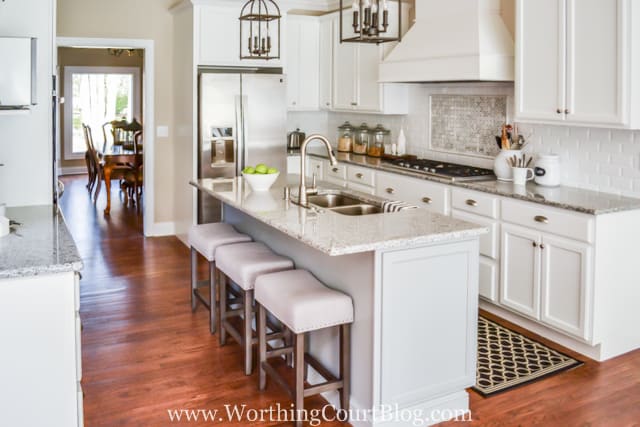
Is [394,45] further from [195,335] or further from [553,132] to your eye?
[195,335]

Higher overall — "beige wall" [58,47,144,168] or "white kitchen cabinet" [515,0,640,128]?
"beige wall" [58,47,144,168]

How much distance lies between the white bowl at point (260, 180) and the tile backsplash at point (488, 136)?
197cm

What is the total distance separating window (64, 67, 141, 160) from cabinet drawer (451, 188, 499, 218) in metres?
9.72

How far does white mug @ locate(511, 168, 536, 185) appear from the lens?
4266 mm

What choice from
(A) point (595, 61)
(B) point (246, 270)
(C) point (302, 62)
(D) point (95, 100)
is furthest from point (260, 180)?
(D) point (95, 100)

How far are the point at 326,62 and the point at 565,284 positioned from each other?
395 cm

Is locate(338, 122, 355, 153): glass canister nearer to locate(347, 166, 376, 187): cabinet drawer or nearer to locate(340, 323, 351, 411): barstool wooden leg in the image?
locate(347, 166, 376, 187): cabinet drawer

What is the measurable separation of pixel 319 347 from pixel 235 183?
1508 millimetres

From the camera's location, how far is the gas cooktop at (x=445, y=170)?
4.53 metres

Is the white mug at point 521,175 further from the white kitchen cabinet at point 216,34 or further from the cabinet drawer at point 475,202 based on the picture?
the white kitchen cabinet at point 216,34

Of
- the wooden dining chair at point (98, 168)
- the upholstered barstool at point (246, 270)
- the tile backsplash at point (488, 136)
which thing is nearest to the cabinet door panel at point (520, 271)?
the tile backsplash at point (488, 136)

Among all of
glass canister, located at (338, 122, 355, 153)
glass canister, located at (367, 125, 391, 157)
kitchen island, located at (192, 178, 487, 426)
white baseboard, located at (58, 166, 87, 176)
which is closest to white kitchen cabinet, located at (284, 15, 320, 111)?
glass canister, located at (338, 122, 355, 153)

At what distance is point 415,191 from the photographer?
489 centimetres

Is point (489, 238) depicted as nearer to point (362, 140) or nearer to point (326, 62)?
point (362, 140)
